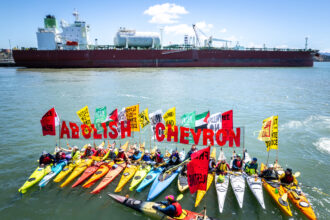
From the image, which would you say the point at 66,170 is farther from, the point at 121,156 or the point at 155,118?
the point at 155,118

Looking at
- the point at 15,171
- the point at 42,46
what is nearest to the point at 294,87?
the point at 15,171

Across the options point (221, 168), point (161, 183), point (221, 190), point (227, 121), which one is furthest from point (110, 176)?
point (227, 121)

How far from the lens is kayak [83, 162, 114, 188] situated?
430 inches

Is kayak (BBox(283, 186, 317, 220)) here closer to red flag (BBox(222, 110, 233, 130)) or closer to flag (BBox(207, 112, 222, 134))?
red flag (BBox(222, 110, 233, 130))

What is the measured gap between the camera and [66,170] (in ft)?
38.9

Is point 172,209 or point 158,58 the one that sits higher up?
point 158,58

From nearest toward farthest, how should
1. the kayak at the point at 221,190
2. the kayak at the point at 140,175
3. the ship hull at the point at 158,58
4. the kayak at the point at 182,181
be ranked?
1. the kayak at the point at 221,190
2. the kayak at the point at 182,181
3. the kayak at the point at 140,175
4. the ship hull at the point at 158,58

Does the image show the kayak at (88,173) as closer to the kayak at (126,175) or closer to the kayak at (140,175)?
the kayak at (126,175)

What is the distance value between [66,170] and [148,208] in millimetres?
5516

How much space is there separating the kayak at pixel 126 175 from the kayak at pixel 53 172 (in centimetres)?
357

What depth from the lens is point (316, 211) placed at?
31.6 ft

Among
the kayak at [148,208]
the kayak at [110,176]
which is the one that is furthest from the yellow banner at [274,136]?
the kayak at [110,176]

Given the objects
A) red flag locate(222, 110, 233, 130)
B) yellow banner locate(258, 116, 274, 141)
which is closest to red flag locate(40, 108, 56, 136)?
red flag locate(222, 110, 233, 130)

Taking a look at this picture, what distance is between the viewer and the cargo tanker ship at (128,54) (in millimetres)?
59644
